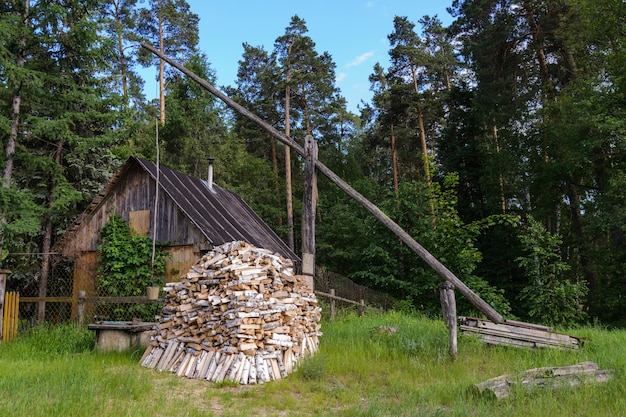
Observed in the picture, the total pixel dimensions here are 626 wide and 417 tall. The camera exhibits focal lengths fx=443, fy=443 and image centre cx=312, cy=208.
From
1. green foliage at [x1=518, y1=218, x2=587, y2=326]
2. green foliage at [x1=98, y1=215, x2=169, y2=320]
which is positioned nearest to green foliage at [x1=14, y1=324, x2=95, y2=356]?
green foliage at [x1=98, y1=215, x2=169, y2=320]

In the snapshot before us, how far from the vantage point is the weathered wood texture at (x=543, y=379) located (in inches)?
221

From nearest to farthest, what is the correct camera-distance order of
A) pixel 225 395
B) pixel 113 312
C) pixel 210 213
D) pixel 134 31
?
pixel 225 395, pixel 113 312, pixel 210 213, pixel 134 31

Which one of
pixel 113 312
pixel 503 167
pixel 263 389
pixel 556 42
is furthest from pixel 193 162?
pixel 263 389

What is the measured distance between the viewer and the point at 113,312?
12.3 meters

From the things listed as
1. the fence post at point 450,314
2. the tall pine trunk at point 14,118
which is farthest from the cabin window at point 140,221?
the fence post at point 450,314

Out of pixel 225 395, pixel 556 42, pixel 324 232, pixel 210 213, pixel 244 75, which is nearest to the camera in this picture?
pixel 225 395

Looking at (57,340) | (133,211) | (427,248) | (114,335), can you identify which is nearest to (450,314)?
(114,335)

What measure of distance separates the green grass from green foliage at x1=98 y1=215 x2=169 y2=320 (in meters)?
3.53

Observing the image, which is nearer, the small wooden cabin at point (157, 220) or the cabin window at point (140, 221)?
the small wooden cabin at point (157, 220)

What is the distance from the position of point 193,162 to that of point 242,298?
20.0 metres

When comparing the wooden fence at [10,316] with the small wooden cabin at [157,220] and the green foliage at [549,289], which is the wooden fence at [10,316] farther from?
the green foliage at [549,289]

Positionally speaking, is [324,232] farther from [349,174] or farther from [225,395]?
[225,395]

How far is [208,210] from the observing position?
1383cm

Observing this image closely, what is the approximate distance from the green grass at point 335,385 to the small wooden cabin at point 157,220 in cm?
402
